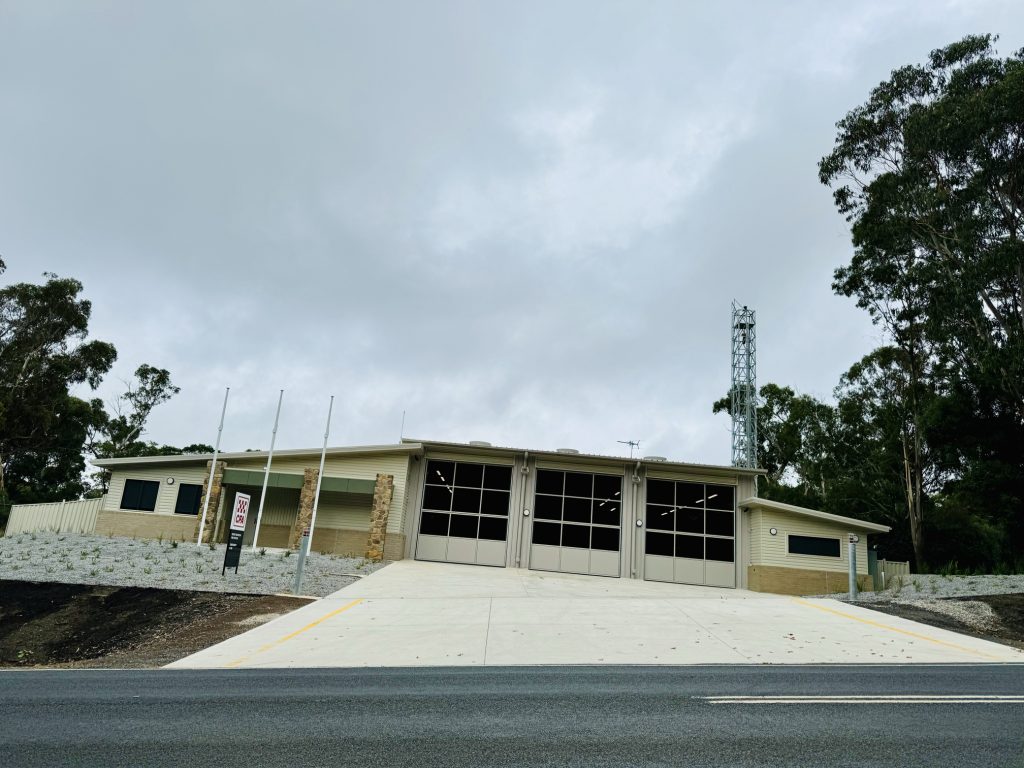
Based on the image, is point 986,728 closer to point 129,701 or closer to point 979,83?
point 129,701

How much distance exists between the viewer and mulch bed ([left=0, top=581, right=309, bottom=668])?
10.8 metres

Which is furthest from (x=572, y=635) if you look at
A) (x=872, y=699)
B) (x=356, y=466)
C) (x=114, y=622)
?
(x=356, y=466)

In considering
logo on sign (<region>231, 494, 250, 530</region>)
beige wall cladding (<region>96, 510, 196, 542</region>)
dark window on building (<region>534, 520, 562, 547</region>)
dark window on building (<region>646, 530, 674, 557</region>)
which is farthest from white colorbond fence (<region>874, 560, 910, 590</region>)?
beige wall cladding (<region>96, 510, 196, 542</region>)

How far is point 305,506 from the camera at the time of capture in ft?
82.0

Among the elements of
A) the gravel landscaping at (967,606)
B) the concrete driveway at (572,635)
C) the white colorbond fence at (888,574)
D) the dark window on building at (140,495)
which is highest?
the dark window on building at (140,495)

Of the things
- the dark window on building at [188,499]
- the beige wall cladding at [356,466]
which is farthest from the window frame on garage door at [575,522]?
A: the dark window on building at [188,499]

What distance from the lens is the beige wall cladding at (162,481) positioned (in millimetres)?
25844

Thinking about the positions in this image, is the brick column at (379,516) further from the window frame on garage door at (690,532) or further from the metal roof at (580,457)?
the window frame on garage door at (690,532)

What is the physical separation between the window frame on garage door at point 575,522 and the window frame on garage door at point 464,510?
4.18ft

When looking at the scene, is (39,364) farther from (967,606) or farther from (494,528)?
(967,606)

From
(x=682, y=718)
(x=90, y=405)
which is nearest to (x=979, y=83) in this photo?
(x=682, y=718)

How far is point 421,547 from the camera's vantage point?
2620 cm

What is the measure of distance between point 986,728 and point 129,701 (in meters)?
7.63

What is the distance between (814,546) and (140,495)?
26.4m
